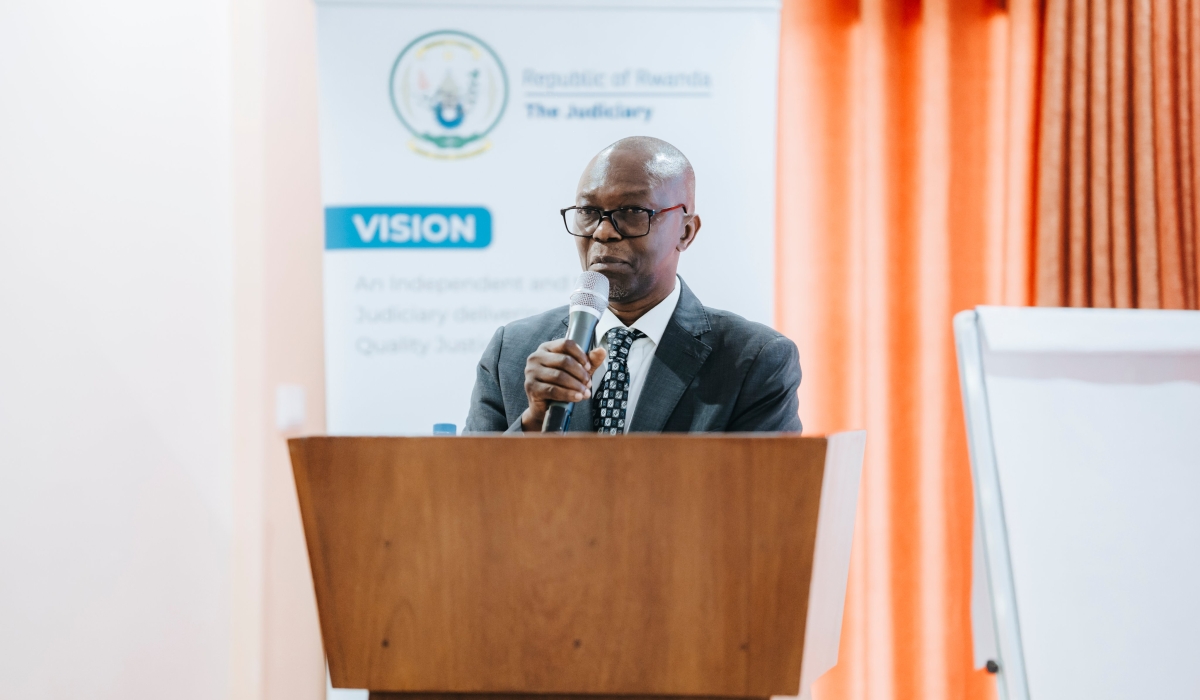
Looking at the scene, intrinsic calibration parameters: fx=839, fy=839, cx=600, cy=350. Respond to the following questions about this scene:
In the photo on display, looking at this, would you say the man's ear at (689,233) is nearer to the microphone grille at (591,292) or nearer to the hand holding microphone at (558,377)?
the microphone grille at (591,292)

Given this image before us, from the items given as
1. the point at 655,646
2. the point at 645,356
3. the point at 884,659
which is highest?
the point at 645,356

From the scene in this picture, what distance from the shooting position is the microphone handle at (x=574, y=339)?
0.96 metres

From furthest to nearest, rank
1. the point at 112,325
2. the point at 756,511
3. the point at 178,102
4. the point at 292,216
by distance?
the point at 292,216, the point at 178,102, the point at 112,325, the point at 756,511

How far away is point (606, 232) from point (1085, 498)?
1011mm

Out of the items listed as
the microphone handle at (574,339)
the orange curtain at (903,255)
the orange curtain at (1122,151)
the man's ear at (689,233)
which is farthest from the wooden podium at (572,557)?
the orange curtain at (1122,151)

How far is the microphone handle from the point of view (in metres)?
0.96

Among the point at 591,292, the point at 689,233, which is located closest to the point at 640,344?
the point at 689,233

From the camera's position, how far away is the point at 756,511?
2.30ft

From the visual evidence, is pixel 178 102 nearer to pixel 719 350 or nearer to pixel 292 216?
pixel 292 216

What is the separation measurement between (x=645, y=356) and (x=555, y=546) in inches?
35.5

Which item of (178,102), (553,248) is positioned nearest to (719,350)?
(553,248)

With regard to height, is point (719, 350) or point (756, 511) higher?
point (719, 350)

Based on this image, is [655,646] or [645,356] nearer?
[655,646]

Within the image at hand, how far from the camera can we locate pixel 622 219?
155 cm
